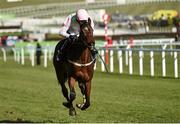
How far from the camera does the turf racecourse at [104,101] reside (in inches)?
399

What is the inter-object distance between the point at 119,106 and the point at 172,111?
1.38 m

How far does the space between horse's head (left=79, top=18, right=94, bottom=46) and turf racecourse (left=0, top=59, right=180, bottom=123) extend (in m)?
1.27

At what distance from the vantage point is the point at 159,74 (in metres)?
19.8

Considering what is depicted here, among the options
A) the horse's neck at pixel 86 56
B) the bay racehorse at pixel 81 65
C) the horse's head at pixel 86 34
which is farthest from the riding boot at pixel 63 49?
the horse's head at pixel 86 34

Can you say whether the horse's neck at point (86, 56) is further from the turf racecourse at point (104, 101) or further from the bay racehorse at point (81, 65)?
the turf racecourse at point (104, 101)

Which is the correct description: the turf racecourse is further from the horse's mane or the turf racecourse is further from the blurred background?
the blurred background

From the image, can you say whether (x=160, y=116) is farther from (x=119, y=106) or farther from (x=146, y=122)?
(x=119, y=106)

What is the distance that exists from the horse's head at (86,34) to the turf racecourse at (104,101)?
1.27 m

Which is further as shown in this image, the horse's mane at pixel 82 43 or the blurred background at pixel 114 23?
the blurred background at pixel 114 23

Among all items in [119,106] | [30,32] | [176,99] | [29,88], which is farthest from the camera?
[30,32]

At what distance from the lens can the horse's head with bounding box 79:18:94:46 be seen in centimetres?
920

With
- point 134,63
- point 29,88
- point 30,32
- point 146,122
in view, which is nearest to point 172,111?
point 146,122

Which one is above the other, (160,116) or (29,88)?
(160,116)

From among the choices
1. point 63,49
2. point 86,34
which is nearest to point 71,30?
point 63,49
